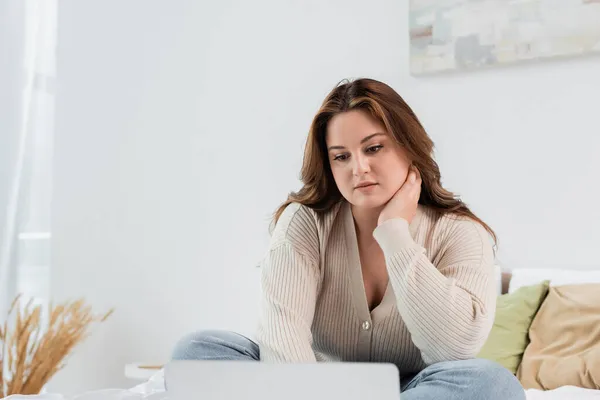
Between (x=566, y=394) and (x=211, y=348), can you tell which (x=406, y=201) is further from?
(x=566, y=394)

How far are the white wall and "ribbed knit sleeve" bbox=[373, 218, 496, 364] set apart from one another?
1.16 metres

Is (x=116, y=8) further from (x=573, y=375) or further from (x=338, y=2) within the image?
(x=573, y=375)

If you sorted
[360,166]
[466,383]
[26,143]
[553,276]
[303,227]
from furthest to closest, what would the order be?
[26,143] < [553,276] < [303,227] < [360,166] < [466,383]

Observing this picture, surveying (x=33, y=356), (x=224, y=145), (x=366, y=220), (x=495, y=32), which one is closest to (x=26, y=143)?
(x=224, y=145)

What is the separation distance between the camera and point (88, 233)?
3572 millimetres

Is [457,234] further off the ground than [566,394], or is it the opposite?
[457,234]

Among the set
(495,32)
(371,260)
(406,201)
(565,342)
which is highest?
(495,32)

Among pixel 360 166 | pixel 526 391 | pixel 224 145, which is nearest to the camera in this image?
pixel 360 166

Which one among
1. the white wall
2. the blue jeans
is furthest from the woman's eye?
the white wall

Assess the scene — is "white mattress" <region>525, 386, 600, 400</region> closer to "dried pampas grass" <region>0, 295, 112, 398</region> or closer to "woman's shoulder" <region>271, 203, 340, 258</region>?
"woman's shoulder" <region>271, 203, 340, 258</region>

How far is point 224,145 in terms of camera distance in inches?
131

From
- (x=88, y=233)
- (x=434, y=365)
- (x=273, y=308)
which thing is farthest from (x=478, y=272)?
(x=88, y=233)

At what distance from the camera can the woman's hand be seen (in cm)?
168

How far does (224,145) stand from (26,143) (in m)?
0.90
